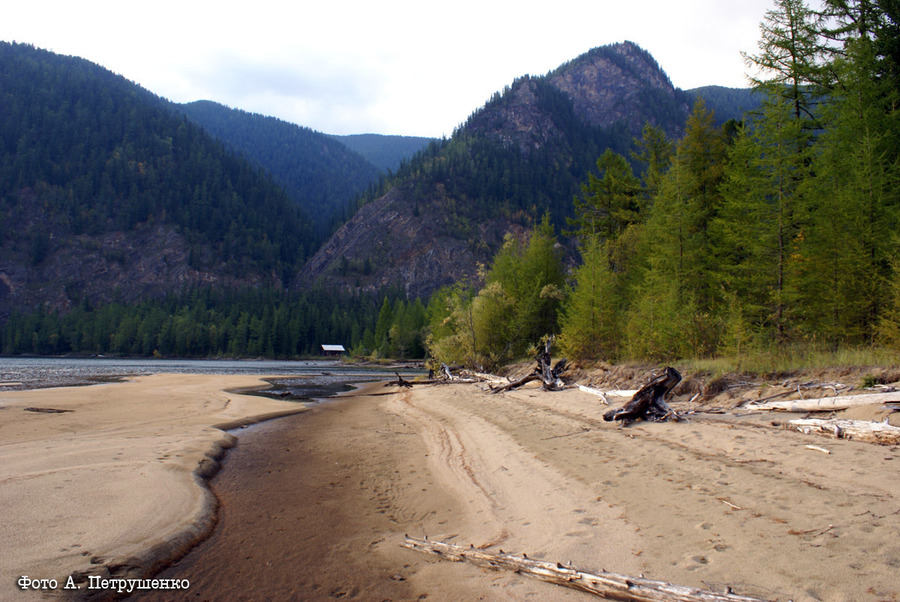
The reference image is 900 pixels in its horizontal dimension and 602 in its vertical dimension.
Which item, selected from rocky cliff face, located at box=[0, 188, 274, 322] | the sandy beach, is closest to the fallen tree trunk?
the sandy beach

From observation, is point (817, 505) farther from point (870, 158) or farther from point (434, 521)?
point (870, 158)

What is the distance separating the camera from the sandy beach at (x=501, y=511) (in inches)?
194

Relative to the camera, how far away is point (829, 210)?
1642 centimetres

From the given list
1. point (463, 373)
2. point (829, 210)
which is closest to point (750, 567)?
point (829, 210)

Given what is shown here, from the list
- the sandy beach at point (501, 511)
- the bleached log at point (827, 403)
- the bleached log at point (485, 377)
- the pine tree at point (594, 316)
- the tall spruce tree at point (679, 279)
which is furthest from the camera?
the bleached log at point (485, 377)

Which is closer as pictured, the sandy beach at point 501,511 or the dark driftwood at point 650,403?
the sandy beach at point 501,511

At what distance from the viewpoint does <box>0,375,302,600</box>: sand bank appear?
560 cm

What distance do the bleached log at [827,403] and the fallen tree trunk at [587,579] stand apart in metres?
8.70

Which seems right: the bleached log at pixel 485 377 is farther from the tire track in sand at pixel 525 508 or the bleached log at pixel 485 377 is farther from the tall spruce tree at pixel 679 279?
the tire track in sand at pixel 525 508

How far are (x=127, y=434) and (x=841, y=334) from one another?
2293cm

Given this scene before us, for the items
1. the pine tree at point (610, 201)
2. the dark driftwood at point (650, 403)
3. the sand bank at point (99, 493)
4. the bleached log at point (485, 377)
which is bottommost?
the bleached log at point (485, 377)

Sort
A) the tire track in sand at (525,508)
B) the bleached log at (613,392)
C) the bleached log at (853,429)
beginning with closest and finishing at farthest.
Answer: the tire track in sand at (525,508) → the bleached log at (853,429) → the bleached log at (613,392)

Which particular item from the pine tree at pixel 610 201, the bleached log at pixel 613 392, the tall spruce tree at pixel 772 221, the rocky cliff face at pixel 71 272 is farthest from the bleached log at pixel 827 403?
the rocky cliff face at pixel 71 272

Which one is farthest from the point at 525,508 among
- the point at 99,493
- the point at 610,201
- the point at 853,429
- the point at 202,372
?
the point at 202,372
